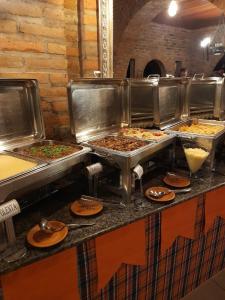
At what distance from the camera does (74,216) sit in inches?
57.2

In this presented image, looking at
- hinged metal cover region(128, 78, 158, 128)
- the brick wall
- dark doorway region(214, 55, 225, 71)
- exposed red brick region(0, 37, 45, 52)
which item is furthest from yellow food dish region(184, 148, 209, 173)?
dark doorway region(214, 55, 225, 71)

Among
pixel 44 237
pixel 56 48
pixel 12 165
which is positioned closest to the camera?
pixel 44 237

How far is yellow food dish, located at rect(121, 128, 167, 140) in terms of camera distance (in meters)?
2.05

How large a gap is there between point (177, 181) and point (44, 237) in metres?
1.04

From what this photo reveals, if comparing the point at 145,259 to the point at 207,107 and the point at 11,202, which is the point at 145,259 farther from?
the point at 207,107

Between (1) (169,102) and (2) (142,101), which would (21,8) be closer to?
(2) (142,101)

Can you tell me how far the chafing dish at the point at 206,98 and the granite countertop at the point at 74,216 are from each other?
1369 mm

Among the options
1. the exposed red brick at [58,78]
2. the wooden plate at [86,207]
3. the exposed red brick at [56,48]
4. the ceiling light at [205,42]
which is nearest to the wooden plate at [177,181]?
the wooden plate at [86,207]

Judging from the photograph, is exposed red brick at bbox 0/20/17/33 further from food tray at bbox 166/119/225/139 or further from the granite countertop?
food tray at bbox 166/119/225/139

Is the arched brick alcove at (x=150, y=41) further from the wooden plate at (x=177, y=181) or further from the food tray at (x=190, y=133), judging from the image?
the wooden plate at (x=177, y=181)

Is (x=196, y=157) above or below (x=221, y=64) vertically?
below

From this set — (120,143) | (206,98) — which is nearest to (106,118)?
(120,143)

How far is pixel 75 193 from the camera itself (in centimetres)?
176

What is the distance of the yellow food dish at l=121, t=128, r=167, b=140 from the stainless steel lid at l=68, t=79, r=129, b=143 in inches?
4.8
